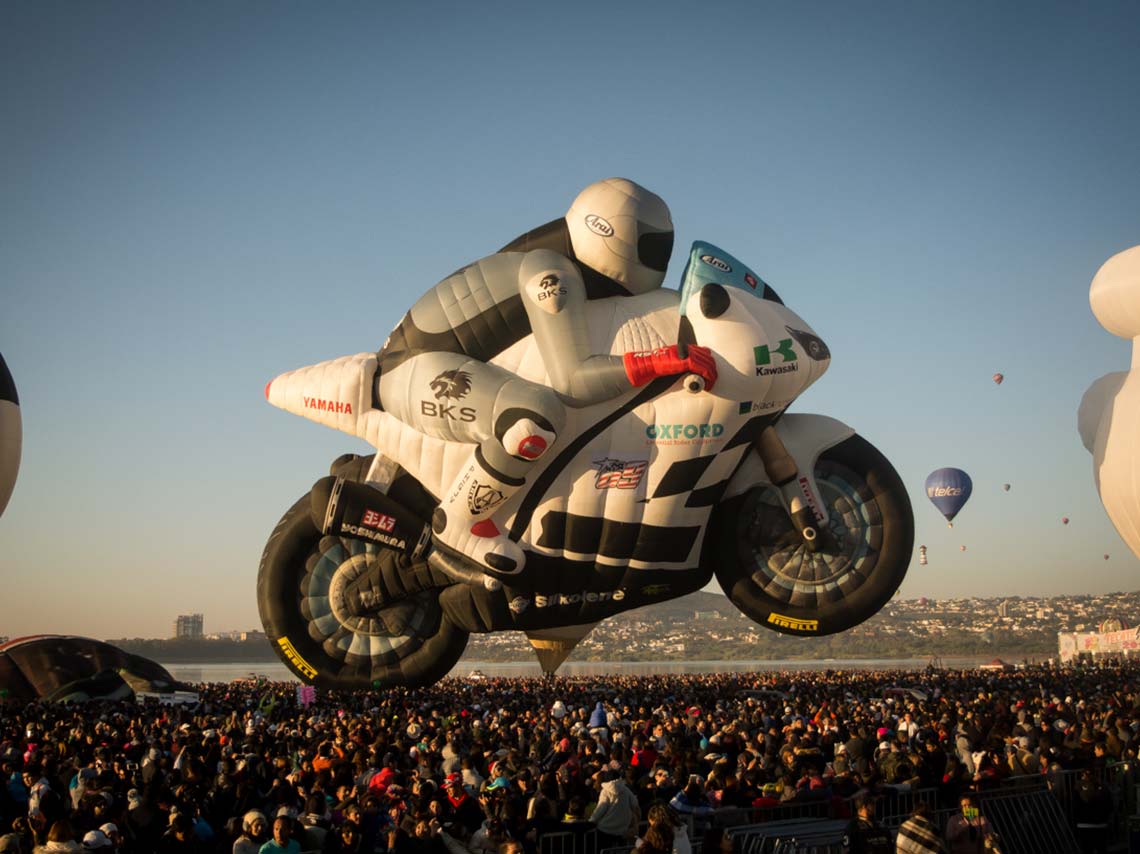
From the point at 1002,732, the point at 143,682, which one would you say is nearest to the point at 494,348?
the point at 1002,732

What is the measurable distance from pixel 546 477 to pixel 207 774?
899 centimetres

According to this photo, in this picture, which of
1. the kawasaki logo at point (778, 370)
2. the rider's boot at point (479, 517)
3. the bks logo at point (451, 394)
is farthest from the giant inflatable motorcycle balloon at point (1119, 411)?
the bks logo at point (451, 394)

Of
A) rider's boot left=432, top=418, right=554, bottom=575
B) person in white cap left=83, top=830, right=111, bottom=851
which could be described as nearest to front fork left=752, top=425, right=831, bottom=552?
rider's boot left=432, top=418, right=554, bottom=575

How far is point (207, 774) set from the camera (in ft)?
27.5

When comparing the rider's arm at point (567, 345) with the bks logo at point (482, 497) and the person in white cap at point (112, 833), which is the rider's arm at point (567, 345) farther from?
the person in white cap at point (112, 833)

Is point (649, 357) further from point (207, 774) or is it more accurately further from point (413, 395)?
point (207, 774)

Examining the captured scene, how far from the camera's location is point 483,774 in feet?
29.0

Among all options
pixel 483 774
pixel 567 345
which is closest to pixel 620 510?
pixel 567 345

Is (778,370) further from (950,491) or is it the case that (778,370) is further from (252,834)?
(950,491)

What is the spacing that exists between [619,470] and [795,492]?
277cm

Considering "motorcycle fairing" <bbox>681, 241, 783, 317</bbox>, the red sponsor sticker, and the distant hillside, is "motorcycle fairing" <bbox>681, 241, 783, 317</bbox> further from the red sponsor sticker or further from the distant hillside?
the distant hillside

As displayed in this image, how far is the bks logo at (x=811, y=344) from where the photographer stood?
16812 millimetres

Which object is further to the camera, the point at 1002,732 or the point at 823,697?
the point at 823,697

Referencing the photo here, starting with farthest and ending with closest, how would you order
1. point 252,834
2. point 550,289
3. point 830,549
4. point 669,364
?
1. point 830,549
2. point 550,289
3. point 669,364
4. point 252,834
